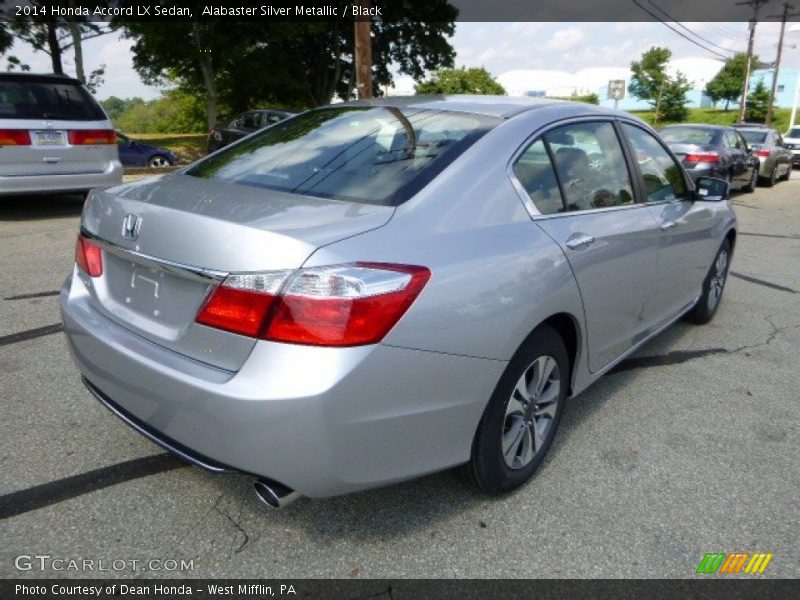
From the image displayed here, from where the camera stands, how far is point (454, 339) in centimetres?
209

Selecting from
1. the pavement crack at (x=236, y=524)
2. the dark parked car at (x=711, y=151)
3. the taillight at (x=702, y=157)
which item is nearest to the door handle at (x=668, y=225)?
the pavement crack at (x=236, y=524)

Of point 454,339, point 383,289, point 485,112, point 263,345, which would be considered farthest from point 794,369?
point 263,345

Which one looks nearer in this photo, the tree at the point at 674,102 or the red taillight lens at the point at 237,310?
the red taillight lens at the point at 237,310

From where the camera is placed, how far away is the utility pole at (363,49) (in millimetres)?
12508

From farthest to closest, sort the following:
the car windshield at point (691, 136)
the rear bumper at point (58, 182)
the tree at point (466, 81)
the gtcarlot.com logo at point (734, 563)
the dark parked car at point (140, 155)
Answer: the tree at point (466, 81) → the dark parked car at point (140, 155) → the car windshield at point (691, 136) → the rear bumper at point (58, 182) → the gtcarlot.com logo at point (734, 563)

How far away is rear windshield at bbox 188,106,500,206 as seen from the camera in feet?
7.93

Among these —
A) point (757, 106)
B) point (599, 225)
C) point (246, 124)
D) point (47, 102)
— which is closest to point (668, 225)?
point (599, 225)

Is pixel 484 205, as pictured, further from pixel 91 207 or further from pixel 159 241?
pixel 91 207

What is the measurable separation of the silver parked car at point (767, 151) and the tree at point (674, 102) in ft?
185

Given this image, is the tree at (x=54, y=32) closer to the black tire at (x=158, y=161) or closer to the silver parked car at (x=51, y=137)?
the black tire at (x=158, y=161)

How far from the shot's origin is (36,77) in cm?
763

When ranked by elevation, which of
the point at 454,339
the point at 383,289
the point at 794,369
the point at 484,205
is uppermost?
the point at 484,205

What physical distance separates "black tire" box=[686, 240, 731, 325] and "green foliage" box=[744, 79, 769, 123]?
65.0 meters

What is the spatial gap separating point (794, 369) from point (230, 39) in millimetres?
26065
